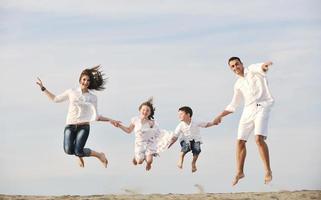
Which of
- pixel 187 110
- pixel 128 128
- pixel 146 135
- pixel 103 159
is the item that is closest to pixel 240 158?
pixel 187 110

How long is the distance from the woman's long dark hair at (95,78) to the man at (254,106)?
275 cm

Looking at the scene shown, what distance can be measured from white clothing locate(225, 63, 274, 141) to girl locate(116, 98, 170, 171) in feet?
6.12

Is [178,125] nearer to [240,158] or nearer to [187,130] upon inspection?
[187,130]

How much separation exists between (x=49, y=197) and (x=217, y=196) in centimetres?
343

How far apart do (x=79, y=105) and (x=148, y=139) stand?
5.31ft

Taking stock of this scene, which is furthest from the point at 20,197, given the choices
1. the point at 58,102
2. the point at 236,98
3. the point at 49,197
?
the point at 236,98

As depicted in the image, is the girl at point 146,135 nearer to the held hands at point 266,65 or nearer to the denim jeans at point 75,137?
the denim jeans at point 75,137

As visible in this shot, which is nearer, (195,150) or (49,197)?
(49,197)

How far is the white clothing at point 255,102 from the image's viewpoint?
13711 millimetres

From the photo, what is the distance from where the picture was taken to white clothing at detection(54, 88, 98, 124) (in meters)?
14.8

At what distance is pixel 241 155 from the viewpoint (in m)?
14.2

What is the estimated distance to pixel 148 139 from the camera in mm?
14969

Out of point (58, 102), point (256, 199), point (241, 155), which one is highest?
point (58, 102)

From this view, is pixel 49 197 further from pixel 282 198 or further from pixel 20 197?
pixel 282 198
